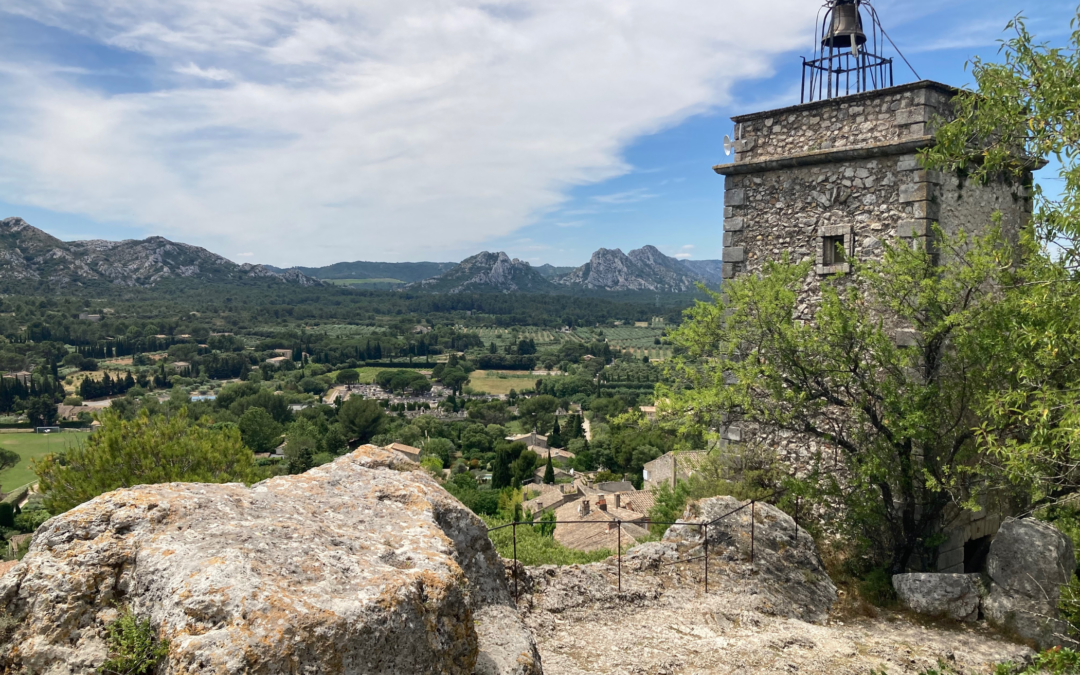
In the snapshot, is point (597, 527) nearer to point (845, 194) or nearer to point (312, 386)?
point (845, 194)

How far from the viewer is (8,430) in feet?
307

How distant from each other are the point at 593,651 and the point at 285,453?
70.9 metres

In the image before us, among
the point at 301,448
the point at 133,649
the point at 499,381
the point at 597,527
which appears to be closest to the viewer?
the point at 133,649

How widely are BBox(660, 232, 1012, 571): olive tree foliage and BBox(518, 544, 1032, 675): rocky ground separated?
1.74m

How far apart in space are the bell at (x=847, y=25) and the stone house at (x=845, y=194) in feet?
6.80

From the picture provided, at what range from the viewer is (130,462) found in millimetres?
16391

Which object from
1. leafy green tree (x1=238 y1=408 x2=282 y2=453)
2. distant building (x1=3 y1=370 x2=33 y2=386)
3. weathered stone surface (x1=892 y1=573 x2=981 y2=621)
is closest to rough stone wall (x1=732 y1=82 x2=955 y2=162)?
weathered stone surface (x1=892 y1=573 x2=981 y2=621)

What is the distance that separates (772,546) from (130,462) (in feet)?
48.7

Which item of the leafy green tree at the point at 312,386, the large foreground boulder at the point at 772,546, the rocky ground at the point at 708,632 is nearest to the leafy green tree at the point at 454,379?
the leafy green tree at the point at 312,386

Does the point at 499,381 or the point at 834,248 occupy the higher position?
the point at 834,248

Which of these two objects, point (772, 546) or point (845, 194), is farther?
point (845, 194)

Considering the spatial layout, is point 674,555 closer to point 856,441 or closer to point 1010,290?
point 856,441

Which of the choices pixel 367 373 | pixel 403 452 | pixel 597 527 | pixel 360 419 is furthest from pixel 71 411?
pixel 403 452

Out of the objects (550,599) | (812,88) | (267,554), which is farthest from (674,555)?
(812,88)
